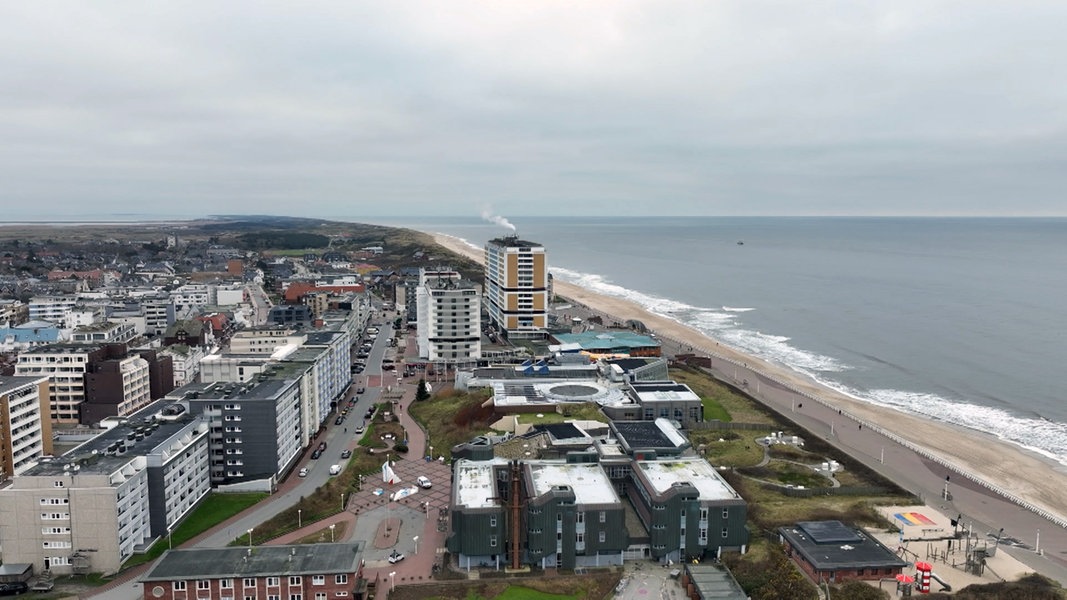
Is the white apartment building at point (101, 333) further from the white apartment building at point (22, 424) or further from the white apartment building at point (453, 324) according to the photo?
the white apartment building at point (453, 324)

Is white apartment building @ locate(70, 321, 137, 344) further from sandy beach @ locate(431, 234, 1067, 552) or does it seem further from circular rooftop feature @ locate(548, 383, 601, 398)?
sandy beach @ locate(431, 234, 1067, 552)

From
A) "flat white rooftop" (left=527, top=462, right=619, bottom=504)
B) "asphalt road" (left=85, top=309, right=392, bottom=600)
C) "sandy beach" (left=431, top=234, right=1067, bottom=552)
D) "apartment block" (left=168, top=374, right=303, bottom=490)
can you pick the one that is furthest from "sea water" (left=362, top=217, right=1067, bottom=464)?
"apartment block" (left=168, top=374, right=303, bottom=490)

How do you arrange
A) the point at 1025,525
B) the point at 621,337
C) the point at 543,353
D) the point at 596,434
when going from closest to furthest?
the point at 1025,525
the point at 596,434
the point at 543,353
the point at 621,337

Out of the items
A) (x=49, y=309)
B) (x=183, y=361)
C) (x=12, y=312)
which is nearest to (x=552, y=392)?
(x=183, y=361)

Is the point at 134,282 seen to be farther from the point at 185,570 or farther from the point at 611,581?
the point at 611,581

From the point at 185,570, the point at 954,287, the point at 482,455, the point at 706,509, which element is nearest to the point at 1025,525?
the point at 706,509
